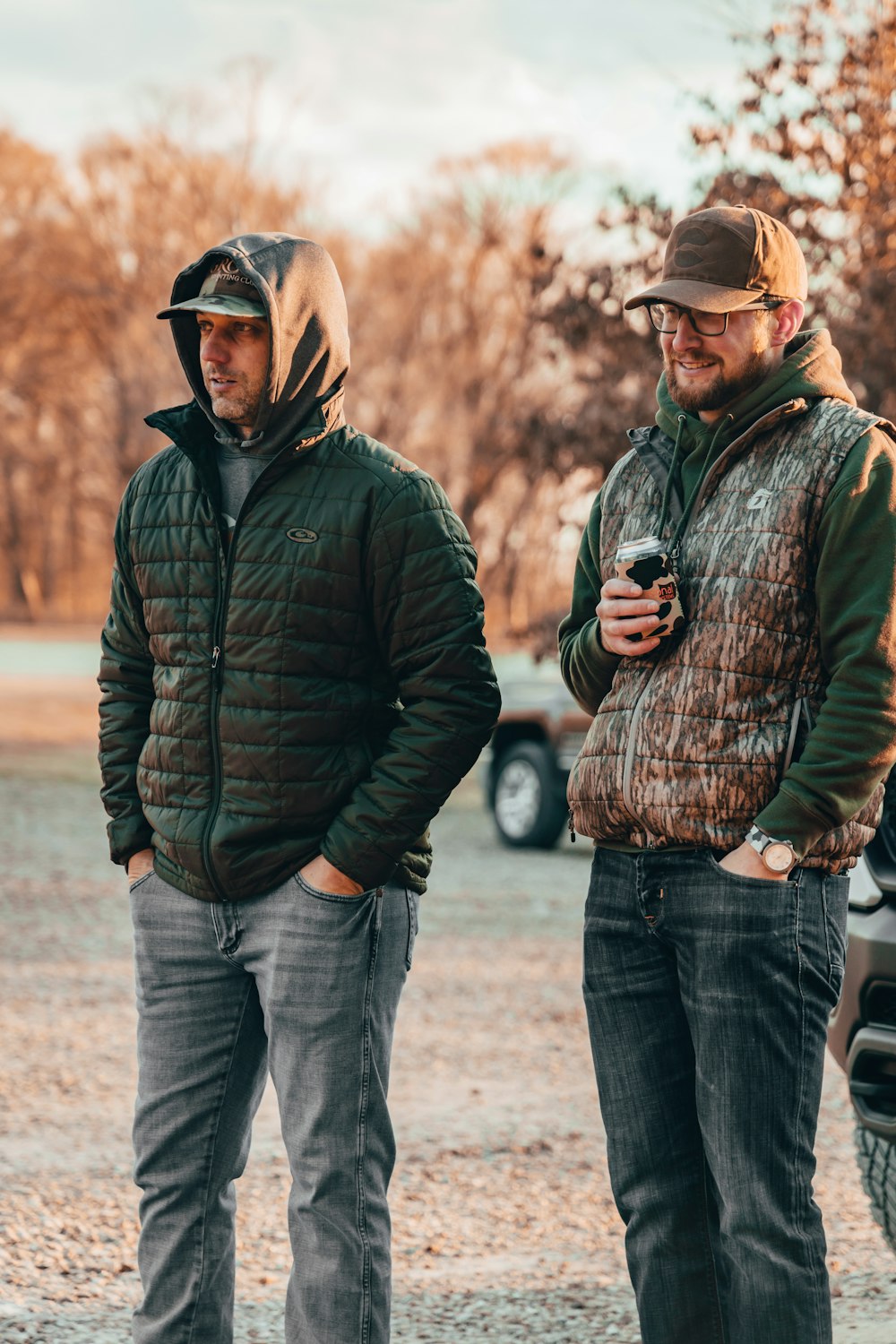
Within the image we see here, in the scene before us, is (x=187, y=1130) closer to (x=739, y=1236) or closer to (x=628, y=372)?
(x=739, y=1236)

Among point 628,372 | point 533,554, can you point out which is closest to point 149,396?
point 533,554

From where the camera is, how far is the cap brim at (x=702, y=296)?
8.71 feet

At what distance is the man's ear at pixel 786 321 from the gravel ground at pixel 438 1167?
7.44ft

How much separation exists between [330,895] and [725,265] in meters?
1.25

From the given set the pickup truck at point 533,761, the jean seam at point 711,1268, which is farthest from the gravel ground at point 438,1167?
the pickup truck at point 533,761

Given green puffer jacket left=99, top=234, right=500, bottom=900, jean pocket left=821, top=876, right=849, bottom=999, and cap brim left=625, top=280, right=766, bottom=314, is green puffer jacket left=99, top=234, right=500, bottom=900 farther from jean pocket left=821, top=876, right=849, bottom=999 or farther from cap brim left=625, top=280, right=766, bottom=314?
jean pocket left=821, top=876, right=849, bottom=999

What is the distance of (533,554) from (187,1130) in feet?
103

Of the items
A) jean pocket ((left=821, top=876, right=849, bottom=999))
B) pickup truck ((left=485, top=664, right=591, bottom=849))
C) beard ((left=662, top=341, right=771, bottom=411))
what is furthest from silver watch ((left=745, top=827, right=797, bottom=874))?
pickup truck ((left=485, top=664, right=591, bottom=849))

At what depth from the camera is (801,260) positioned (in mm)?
2898

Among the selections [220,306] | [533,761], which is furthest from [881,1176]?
[533,761]

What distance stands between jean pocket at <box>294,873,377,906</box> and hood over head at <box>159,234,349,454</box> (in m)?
0.77

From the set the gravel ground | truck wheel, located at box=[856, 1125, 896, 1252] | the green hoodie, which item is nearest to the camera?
the green hoodie

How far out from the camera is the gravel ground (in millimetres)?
3832

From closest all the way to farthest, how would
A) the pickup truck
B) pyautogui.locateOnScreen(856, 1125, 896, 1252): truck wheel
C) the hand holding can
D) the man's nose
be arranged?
the hand holding can
the man's nose
pyautogui.locateOnScreen(856, 1125, 896, 1252): truck wheel
the pickup truck
